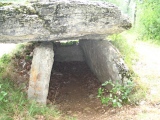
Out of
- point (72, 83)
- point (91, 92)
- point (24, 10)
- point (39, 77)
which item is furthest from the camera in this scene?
point (72, 83)

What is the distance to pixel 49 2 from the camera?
638 centimetres

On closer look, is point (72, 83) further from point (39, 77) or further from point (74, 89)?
point (39, 77)

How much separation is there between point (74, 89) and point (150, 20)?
6.85 metres

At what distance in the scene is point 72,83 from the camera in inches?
346

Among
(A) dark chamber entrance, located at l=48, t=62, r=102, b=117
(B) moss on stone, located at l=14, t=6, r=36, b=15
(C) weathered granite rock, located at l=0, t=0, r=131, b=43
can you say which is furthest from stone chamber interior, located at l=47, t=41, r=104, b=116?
(B) moss on stone, located at l=14, t=6, r=36, b=15

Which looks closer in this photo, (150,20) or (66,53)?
(66,53)

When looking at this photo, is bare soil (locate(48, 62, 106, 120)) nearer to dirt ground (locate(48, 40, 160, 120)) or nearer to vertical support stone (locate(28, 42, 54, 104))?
dirt ground (locate(48, 40, 160, 120))

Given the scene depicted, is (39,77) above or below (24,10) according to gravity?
below

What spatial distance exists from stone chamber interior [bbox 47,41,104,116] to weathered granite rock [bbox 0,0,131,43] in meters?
1.74

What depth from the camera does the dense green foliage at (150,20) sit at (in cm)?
1320

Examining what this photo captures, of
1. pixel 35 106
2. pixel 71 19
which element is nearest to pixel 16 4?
pixel 71 19

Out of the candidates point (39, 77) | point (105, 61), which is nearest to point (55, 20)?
point (39, 77)

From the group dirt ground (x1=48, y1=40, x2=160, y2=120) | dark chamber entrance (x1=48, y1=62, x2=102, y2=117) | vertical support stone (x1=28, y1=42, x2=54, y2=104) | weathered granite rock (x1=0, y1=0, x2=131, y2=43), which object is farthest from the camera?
dark chamber entrance (x1=48, y1=62, x2=102, y2=117)

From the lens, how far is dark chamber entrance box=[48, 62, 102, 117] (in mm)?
6889
